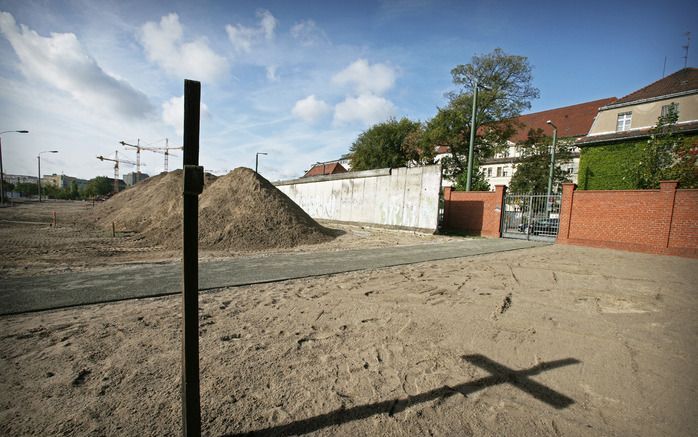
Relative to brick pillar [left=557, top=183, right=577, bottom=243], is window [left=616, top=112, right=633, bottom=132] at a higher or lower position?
higher

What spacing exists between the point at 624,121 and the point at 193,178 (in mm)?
33823

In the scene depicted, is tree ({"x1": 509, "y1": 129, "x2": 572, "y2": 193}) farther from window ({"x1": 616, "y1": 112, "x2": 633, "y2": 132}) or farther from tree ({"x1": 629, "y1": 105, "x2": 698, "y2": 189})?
tree ({"x1": 629, "y1": 105, "x2": 698, "y2": 189})

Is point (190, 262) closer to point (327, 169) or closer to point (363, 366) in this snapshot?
point (363, 366)

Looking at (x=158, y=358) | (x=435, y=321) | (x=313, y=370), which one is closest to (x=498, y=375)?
(x=435, y=321)

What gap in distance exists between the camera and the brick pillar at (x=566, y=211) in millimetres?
13941

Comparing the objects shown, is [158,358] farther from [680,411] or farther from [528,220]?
[528,220]

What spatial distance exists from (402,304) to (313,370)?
2.24m

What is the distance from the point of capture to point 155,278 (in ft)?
19.1

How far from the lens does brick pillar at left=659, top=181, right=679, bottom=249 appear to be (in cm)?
1136

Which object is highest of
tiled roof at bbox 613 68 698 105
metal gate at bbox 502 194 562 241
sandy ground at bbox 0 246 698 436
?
tiled roof at bbox 613 68 698 105

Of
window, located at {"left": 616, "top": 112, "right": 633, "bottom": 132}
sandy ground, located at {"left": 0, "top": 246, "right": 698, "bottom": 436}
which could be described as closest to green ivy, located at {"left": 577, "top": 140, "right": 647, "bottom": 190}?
window, located at {"left": 616, "top": 112, "right": 633, "bottom": 132}

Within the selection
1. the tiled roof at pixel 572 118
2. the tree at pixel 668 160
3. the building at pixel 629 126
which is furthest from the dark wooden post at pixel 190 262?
the tiled roof at pixel 572 118

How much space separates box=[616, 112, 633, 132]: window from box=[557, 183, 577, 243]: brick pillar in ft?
55.5

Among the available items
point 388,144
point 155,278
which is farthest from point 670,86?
point 155,278
